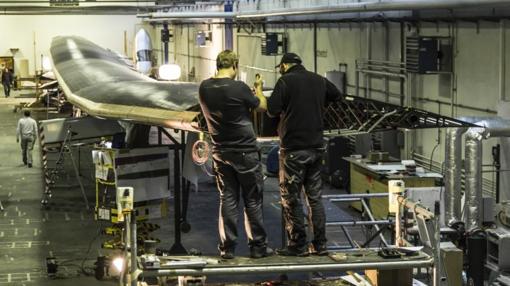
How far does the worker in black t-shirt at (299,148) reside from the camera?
8703 mm

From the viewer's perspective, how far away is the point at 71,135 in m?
23.3

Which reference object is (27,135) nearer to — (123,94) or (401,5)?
(123,94)

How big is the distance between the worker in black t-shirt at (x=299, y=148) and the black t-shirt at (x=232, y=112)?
0.36 metres

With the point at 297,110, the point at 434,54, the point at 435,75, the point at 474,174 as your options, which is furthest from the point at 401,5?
the point at 297,110

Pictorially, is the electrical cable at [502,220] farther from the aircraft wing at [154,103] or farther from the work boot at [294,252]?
the work boot at [294,252]

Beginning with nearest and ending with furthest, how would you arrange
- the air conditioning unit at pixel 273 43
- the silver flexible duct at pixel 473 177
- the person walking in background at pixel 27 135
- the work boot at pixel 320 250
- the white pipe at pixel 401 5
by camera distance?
the work boot at pixel 320 250, the silver flexible duct at pixel 473 177, the white pipe at pixel 401 5, the person walking in background at pixel 27 135, the air conditioning unit at pixel 273 43

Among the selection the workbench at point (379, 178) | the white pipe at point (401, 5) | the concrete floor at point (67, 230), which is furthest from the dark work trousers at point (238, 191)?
the workbench at point (379, 178)

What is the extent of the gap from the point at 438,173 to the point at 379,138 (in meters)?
4.08

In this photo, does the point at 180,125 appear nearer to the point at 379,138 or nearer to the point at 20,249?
the point at 20,249

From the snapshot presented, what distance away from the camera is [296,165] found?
343 inches

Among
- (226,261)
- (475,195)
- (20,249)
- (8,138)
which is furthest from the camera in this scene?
(8,138)

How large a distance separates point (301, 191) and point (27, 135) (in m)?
22.1

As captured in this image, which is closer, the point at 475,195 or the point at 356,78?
the point at 475,195

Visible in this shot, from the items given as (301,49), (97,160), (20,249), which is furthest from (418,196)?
(301,49)
